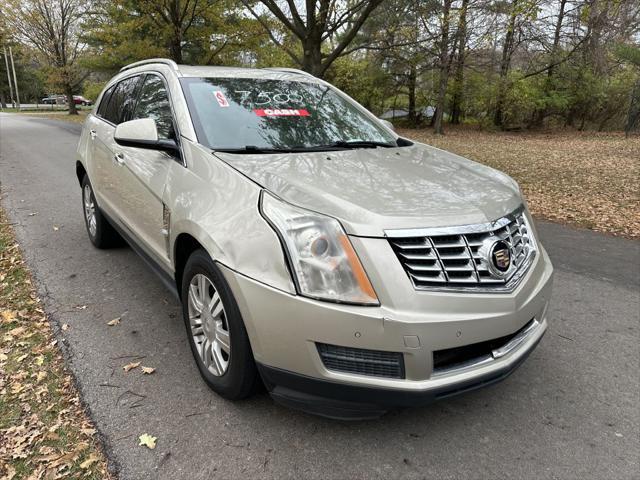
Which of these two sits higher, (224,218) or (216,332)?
(224,218)

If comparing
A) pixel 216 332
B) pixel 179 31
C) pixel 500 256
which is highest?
pixel 179 31

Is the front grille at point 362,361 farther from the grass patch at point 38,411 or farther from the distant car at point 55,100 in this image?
the distant car at point 55,100

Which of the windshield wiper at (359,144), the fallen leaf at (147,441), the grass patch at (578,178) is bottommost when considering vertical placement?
the grass patch at (578,178)

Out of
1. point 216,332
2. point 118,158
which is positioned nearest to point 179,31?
point 118,158

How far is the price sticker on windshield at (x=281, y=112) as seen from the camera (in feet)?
10.9

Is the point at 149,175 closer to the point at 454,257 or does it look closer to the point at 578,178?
the point at 454,257

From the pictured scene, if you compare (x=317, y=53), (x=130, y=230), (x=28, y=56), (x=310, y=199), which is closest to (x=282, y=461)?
(x=310, y=199)

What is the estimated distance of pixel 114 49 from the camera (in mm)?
21281

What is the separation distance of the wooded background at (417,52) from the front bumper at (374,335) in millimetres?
15088

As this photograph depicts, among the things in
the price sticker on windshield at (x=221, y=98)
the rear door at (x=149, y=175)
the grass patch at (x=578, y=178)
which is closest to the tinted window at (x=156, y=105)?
the rear door at (x=149, y=175)

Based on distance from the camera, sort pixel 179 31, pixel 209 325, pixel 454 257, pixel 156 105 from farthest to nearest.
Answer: pixel 179 31 < pixel 156 105 < pixel 209 325 < pixel 454 257

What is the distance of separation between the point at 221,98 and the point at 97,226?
93.3 inches

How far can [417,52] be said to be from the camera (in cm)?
2302

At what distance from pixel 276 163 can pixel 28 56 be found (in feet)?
114
